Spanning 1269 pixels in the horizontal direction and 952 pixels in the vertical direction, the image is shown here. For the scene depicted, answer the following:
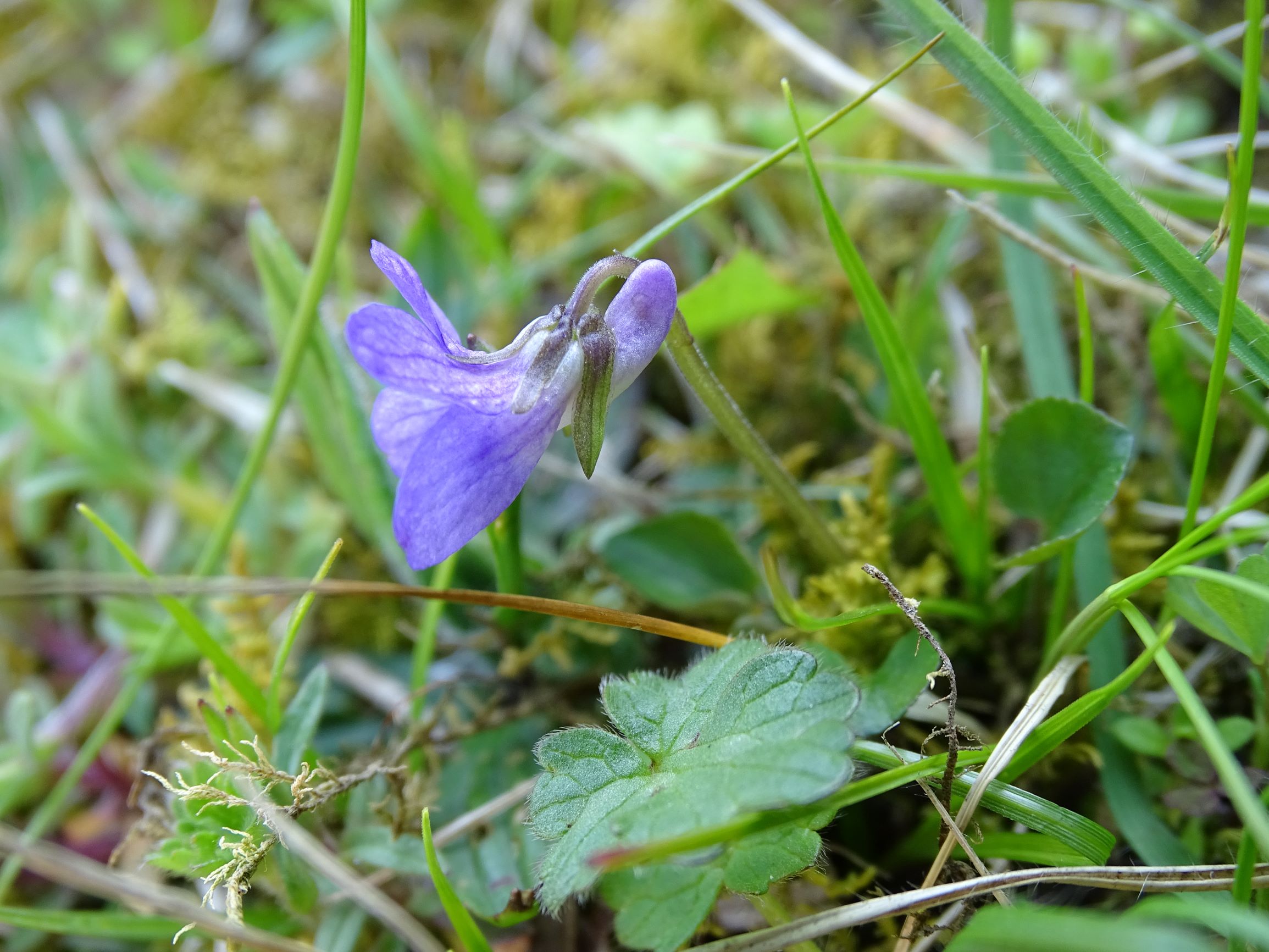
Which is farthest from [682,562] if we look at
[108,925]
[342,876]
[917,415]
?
[108,925]

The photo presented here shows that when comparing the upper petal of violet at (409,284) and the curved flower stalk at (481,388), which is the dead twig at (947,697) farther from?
the upper petal of violet at (409,284)

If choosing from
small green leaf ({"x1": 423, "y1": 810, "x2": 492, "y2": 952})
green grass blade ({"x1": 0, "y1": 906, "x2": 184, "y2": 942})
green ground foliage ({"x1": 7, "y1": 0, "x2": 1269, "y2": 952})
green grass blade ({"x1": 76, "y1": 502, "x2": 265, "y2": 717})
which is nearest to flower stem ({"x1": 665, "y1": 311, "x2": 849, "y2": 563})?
green ground foliage ({"x1": 7, "y1": 0, "x2": 1269, "y2": 952})

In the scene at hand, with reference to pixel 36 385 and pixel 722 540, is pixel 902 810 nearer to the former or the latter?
pixel 722 540

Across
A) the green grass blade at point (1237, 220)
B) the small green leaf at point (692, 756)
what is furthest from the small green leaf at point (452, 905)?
the green grass blade at point (1237, 220)

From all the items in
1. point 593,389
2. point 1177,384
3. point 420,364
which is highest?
point 420,364

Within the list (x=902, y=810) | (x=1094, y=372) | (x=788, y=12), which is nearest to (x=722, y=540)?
(x=902, y=810)

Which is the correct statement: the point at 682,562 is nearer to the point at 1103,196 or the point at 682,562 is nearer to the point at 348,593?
the point at 348,593
